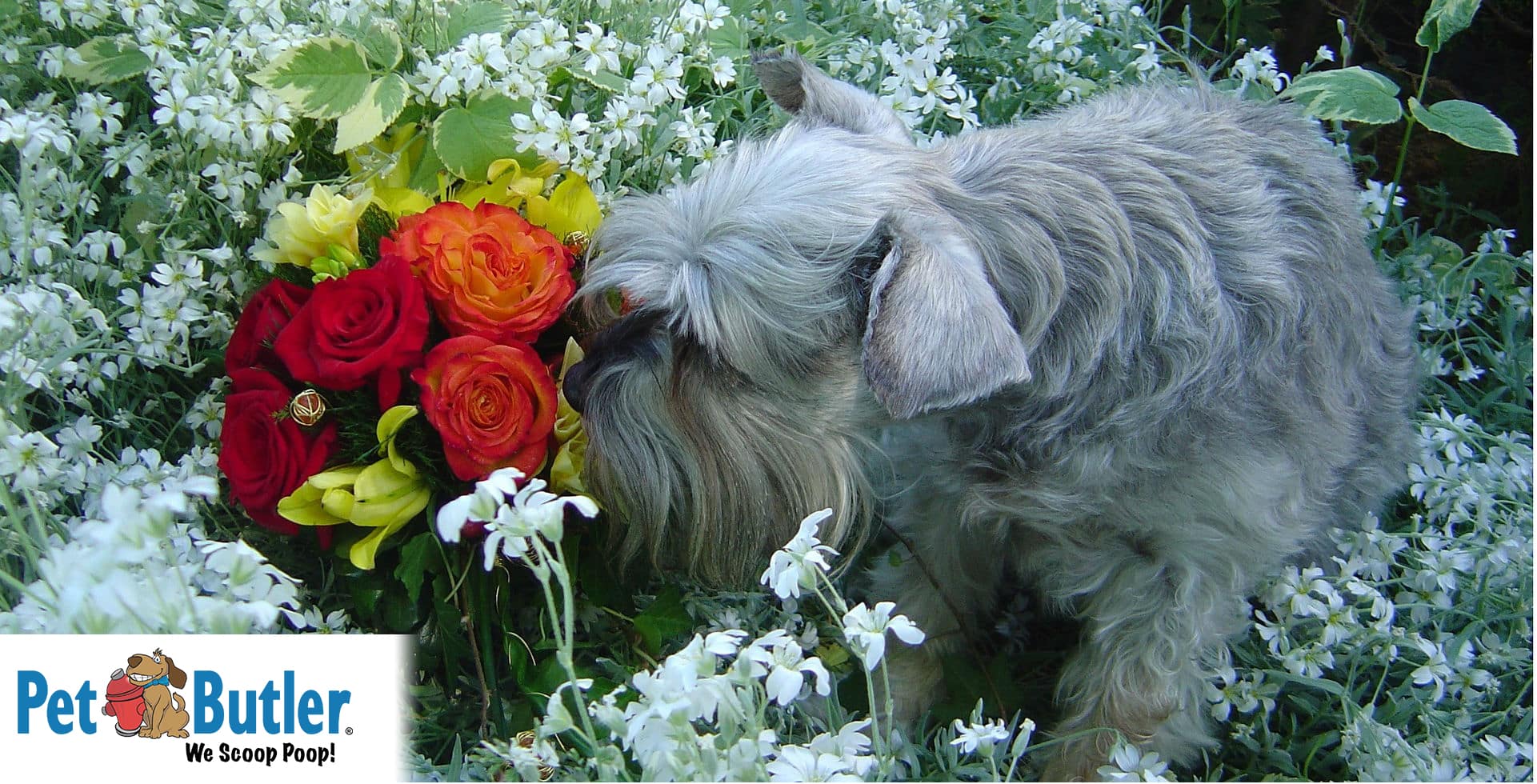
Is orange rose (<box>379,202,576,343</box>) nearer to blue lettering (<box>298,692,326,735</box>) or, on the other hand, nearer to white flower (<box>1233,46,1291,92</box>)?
blue lettering (<box>298,692,326,735</box>)

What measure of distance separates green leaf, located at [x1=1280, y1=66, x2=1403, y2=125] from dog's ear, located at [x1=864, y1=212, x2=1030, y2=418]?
4.64 feet

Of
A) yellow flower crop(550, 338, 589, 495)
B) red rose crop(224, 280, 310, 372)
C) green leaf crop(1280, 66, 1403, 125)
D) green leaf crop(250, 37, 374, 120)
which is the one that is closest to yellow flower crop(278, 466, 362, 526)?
red rose crop(224, 280, 310, 372)

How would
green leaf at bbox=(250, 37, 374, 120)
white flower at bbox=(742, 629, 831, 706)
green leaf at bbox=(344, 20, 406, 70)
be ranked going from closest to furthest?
1. white flower at bbox=(742, 629, 831, 706)
2. green leaf at bbox=(250, 37, 374, 120)
3. green leaf at bbox=(344, 20, 406, 70)

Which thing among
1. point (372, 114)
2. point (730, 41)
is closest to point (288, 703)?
point (372, 114)

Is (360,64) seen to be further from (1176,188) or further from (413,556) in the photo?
(1176,188)

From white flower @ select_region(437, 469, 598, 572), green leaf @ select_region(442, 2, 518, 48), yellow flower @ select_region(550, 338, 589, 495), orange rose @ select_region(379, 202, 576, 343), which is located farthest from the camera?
green leaf @ select_region(442, 2, 518, 48)

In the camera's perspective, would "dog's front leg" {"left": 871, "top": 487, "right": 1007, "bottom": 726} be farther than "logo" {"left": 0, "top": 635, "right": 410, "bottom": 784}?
Yes

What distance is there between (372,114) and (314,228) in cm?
28

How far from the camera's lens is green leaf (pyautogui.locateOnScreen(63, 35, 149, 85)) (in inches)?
103

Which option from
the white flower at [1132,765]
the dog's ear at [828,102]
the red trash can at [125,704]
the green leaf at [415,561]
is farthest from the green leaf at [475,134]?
the white flower at [1132,765]

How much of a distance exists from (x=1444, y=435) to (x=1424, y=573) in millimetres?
526

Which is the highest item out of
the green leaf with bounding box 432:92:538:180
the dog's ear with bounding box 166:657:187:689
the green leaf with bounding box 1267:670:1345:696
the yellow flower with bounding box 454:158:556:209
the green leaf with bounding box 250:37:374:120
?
the green leaf with bounding box 250:37:374:120

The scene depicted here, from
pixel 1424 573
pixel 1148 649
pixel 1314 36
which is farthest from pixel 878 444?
pixel 1314 36

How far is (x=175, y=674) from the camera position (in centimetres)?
159
